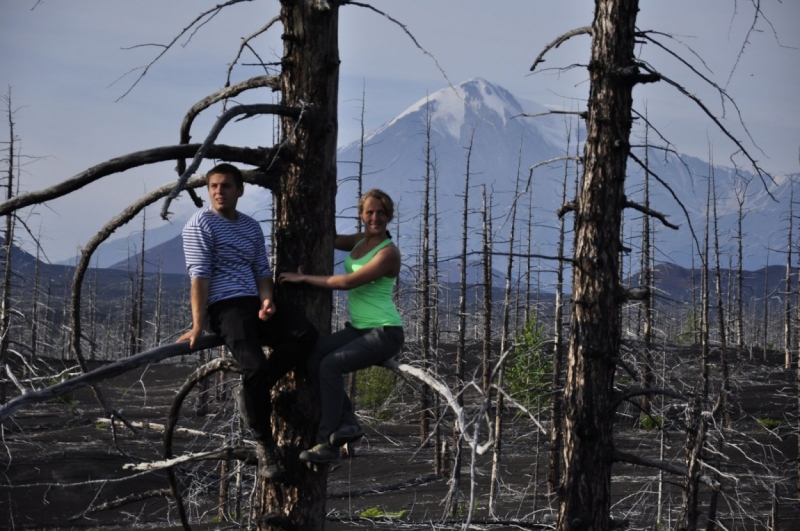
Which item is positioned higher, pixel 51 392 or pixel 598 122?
pixel 598 122

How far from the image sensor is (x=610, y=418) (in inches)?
307

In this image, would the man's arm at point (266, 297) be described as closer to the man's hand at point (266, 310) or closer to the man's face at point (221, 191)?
the man's hand at point (266, 310)

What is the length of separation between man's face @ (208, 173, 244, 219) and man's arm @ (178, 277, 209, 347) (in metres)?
0.43

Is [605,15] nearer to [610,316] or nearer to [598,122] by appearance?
[598,122]

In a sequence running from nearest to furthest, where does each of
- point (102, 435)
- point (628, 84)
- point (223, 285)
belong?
point (223, 285)
point (628, 84)
point (102, 435)

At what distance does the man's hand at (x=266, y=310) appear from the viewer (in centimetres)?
448

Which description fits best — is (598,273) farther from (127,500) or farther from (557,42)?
(127,500)

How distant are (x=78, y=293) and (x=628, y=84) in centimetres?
508

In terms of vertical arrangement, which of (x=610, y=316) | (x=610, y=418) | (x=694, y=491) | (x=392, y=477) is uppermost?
(x=610, y=316)

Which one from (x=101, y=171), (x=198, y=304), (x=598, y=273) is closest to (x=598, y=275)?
(x=598, y=273)

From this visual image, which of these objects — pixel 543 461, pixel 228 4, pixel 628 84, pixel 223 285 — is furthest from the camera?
pixel 543 461

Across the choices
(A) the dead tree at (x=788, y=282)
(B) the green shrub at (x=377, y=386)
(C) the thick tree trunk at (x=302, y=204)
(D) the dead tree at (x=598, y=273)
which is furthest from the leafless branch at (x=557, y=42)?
(B) the green shrub at (x=377, y=386)

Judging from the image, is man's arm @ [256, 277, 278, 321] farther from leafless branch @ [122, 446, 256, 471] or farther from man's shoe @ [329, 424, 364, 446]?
leafless branch @ [122, 446, 256, 471]

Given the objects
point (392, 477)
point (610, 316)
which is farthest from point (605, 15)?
point (392, 477)
